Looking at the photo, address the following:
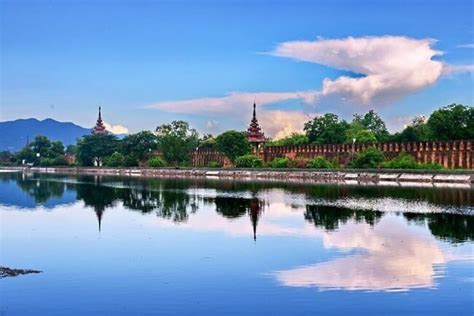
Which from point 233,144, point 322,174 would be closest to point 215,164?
point 233,144

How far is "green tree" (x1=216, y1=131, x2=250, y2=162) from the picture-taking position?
3201 inches

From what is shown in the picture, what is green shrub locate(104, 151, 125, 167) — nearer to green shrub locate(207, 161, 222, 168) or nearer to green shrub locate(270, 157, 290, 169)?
green shrub locate(207, 161, 222, 168)

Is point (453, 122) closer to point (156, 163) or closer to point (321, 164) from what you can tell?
point (321, 164)

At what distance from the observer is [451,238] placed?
1941cm

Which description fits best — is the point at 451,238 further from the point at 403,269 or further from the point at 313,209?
the point at 313,209

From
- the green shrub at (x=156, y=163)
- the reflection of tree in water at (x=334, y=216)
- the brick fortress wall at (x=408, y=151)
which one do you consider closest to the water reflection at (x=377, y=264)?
the reflection of tree in water at (x=334, y=216)

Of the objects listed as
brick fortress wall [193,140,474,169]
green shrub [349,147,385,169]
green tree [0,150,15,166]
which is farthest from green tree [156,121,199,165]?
green tree [0,150,15,166]

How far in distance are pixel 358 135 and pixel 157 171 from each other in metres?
25.3

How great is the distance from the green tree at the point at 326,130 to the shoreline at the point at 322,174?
744 inches

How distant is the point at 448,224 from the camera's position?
2283 centimetres

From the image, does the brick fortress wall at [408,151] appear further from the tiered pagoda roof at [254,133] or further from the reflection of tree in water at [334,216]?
the reflection of tree in water at [334,216]

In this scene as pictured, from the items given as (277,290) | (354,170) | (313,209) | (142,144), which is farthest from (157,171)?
(277,290)

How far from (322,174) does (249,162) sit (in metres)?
15.8

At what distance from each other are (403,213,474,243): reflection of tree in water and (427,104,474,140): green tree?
4528 cm
